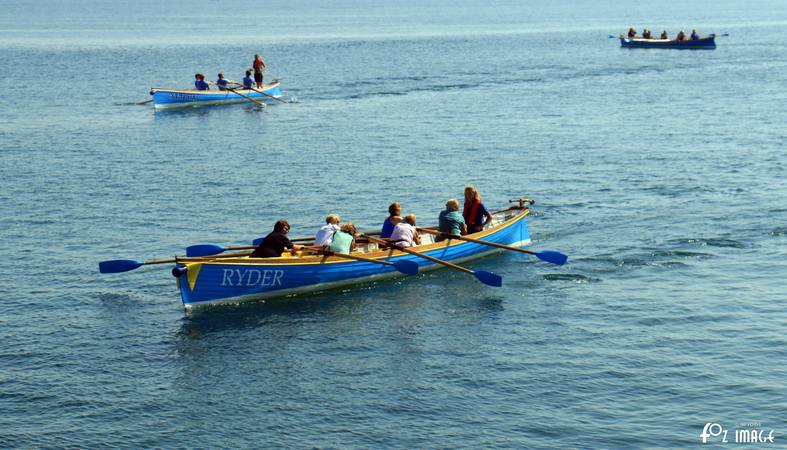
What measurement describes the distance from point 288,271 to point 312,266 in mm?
656

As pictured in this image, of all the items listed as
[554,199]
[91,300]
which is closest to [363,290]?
[91,300]

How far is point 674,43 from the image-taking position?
303 ft

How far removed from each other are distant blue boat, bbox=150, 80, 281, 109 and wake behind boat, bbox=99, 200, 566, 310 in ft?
111

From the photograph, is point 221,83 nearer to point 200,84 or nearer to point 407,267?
point 200,84

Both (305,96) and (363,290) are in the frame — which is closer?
(363,290)

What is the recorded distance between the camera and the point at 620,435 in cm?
1859

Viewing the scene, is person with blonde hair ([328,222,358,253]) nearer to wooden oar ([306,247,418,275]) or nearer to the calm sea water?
wooden oar ([306,247,418,275])

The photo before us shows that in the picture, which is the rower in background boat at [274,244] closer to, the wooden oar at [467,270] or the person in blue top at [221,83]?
the wooden oar at [467,270]

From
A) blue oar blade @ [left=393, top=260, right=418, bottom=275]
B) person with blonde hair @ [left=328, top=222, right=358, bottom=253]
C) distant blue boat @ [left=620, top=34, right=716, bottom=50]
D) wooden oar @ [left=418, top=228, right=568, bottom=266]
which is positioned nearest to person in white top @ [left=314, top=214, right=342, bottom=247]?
person with blonde hair @ [left=328, top=222, right=358, bottom=253]

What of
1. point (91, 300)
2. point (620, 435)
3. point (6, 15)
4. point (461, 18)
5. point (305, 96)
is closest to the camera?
point (620, 435)

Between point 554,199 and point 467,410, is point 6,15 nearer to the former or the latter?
point 554,199

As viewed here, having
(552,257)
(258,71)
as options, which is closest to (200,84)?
(258,71)

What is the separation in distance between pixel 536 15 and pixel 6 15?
9392 centimetres

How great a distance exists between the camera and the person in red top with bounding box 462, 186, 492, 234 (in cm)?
2928
